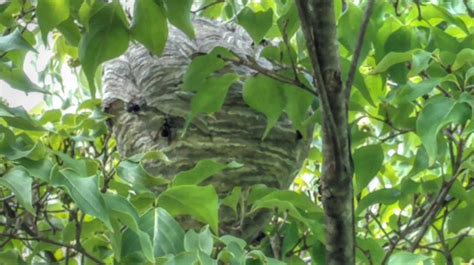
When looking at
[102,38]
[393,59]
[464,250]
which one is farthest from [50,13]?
[464,250]

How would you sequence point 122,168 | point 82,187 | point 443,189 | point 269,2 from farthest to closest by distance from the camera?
point 269,2 → point 443,189 → point 122,168 → point 82,187

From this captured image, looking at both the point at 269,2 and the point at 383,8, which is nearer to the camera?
the point at 383,8

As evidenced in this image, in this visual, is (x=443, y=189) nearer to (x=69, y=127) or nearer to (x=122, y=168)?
(x=122, y=168)

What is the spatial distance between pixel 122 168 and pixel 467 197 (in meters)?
0.31

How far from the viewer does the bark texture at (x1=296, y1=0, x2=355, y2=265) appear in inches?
19.6

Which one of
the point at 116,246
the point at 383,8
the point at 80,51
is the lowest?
the point at 116,246

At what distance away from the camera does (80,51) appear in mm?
535

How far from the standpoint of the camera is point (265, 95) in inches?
24.2

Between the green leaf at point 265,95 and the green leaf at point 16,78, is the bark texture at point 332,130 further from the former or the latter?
the green leaf at point 16,78

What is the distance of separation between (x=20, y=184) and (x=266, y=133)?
0.90 feet

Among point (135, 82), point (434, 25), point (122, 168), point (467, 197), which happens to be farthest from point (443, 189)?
point (135, 82)


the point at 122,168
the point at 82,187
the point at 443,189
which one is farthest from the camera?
the point at 443,189

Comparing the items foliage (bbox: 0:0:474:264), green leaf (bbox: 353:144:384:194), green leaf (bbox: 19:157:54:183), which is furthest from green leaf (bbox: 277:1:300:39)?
green leaf (bbox: 19:157:54:183)

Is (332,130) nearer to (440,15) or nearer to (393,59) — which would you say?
(393,59)
